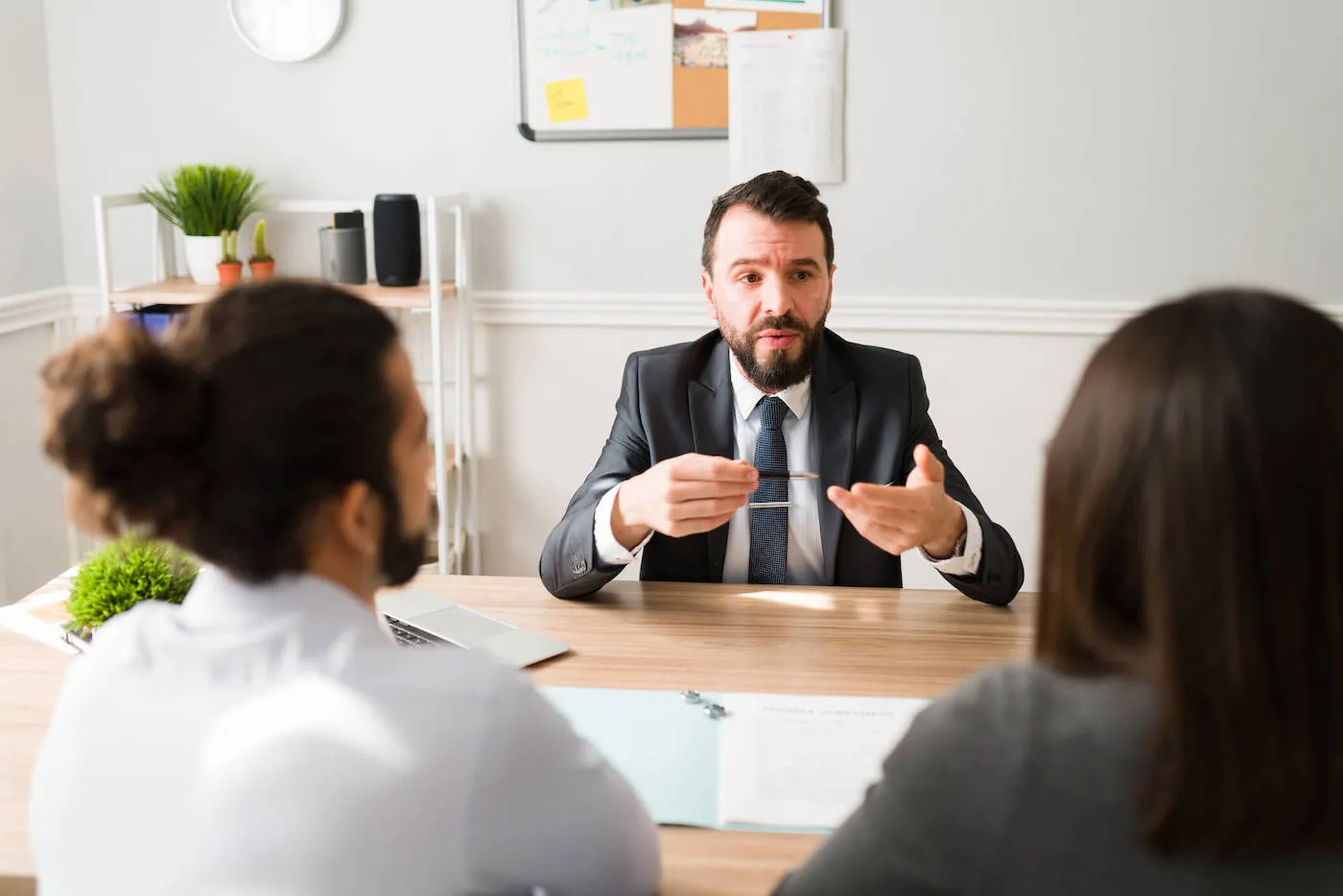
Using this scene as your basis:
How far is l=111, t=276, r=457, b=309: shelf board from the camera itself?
2.89m

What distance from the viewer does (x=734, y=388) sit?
1.99 meters

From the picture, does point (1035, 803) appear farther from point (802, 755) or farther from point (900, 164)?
point (900, 164)

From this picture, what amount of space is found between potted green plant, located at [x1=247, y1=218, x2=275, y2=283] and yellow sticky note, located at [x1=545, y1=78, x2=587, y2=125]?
2.56ft

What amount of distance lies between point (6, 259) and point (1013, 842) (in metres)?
3.03

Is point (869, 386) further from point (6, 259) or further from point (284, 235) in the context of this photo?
point (6, 259)

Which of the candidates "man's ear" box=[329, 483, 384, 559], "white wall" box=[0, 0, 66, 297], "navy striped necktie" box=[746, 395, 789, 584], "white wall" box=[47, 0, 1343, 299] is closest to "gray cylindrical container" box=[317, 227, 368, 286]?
"white wall" box=[47, 0, 1343, 299]

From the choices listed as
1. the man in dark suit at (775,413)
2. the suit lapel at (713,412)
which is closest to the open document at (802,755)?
the man in dark suit at (775,413)

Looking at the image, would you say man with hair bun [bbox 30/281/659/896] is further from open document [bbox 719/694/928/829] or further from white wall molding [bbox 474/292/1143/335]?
white wall molding [bbox 474/292/1143/335]

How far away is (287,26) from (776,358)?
1.86 metres

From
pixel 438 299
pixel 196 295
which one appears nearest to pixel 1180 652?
pixel 438 299

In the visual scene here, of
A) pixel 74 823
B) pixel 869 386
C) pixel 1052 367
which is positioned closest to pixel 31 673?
pixel 74 823

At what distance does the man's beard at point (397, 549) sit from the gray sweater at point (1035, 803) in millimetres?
418

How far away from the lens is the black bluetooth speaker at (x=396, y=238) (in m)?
2.97

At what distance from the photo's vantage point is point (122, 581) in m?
1.45
